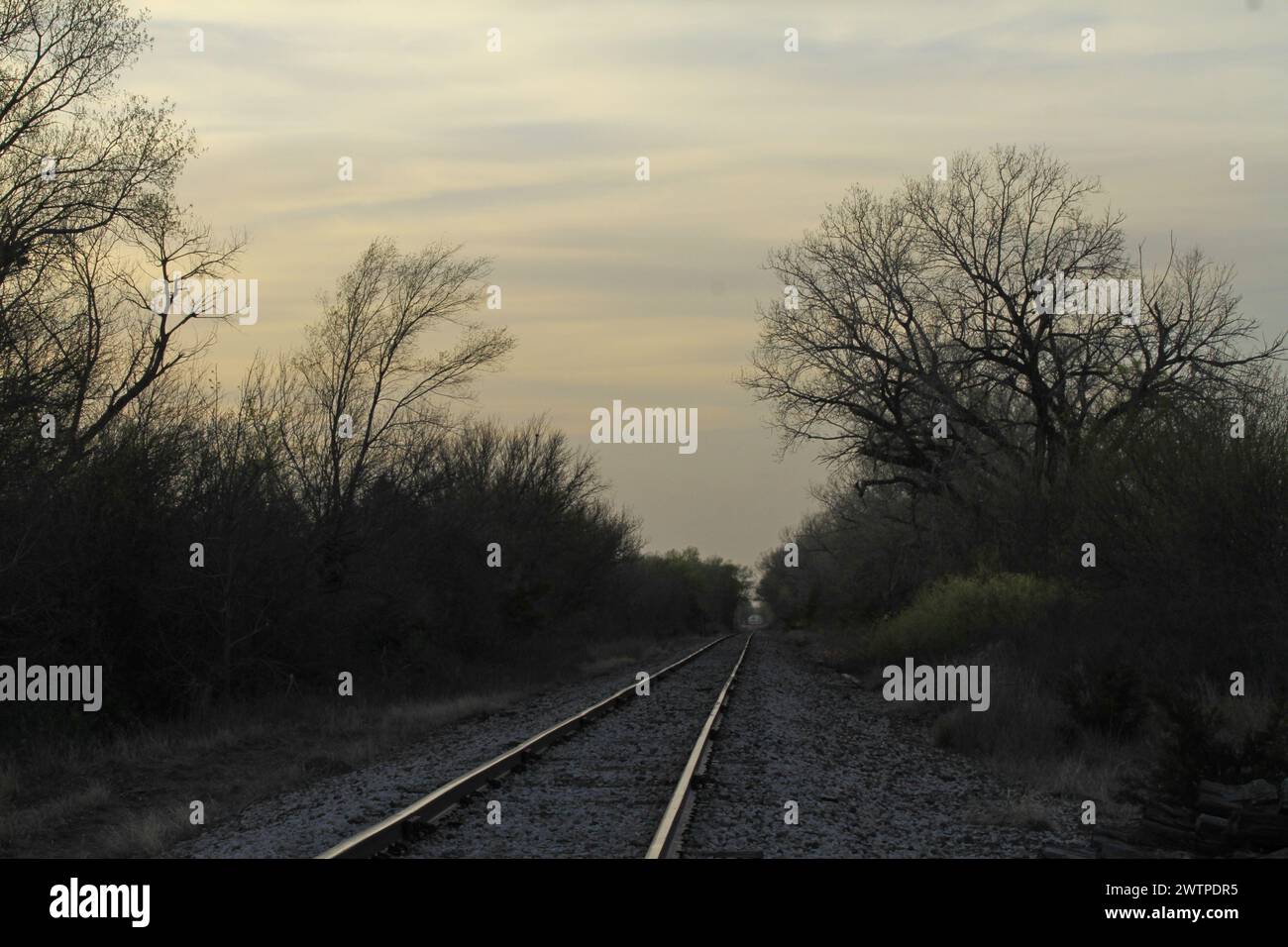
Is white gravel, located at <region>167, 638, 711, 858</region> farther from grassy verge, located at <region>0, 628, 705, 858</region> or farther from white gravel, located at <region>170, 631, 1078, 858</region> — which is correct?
grassy verge, located at <region>0, 628, 705, 858</region>

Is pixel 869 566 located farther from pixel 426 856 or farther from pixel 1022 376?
pixel 426 856

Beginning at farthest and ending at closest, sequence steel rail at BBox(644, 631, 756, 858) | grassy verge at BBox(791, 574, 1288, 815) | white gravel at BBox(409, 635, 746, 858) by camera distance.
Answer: grassy verge at BBox(791, 574, 1288, 815), white gravel at BBox(409, 635, 746, 858), steel rail at BBox(644, 631, 756, 858)

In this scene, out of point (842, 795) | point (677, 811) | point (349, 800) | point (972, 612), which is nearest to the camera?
point (677, 811)

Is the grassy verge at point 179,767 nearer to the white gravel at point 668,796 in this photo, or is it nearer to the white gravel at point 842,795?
the white gravel at point 668,796

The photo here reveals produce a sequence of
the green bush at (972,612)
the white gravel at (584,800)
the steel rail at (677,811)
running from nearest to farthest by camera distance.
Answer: the steel rail at (677,811) < the white gravel at (584,800) < the green bush at (972,612)

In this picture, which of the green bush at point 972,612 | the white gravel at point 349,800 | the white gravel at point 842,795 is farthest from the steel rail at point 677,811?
the green bush at point 972,612

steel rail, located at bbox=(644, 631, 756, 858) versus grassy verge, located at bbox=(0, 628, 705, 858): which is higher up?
steel rail, located at bbox=(644, 631, 756, 858)

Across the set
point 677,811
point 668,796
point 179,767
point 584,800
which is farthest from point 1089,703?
point 179,767

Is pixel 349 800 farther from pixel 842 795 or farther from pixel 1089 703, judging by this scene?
pixel 1089 703

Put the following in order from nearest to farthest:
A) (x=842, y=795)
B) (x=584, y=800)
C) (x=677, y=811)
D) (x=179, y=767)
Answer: (x=677, y=811), (x=584, y=800), (x=842, y=795), (x=179, y=767)

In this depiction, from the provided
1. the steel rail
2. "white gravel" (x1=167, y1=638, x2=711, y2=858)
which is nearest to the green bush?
"white gravel" (x1=167, y1=638, x2=711, y2=858)

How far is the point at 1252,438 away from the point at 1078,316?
15.9 meters

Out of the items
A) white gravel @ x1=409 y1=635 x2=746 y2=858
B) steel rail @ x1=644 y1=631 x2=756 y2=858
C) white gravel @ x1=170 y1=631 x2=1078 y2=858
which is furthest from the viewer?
white gravel @ x1=170 y1=631 x2=1078 y2=858

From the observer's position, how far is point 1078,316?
119 feet
